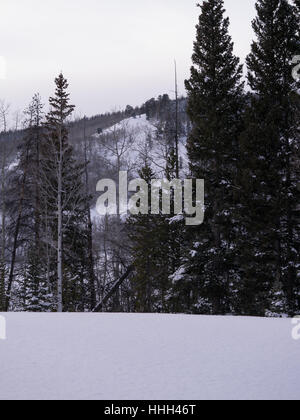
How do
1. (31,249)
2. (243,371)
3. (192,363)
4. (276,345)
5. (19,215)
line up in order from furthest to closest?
1. (19,215)
2. (31,249)
3. (276,345)
4. (192,363)
5. (243,371)

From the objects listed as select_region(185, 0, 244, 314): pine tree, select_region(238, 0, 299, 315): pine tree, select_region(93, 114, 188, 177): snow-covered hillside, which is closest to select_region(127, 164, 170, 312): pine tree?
select_region(93, 114, 188, 177): snow-covered hillside

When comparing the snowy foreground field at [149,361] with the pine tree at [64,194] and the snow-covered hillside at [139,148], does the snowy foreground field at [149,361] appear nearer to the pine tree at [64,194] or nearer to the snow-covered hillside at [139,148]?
the pine tree at [64,194]

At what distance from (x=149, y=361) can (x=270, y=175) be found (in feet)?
41.4

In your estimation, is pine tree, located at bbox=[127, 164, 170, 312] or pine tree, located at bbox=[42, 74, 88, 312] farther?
pine tree, located at bbox=[127, 164, 170, 312]

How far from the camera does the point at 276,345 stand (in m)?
6.14

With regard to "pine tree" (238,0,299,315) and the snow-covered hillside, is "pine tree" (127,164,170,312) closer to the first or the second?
the snow-covered hillside

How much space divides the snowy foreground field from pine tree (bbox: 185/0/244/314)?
9.79 meters

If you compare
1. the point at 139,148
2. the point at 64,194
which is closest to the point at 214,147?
the point at 64,194

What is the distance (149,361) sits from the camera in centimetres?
538

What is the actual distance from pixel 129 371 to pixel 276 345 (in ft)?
7.66

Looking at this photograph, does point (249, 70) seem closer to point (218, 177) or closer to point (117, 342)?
point (218, 177)

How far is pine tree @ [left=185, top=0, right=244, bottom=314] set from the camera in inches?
700

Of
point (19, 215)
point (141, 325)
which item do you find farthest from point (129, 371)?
point (19, 215)

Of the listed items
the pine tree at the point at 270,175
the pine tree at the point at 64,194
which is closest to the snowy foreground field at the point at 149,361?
the pine tree at the point at 270,175
